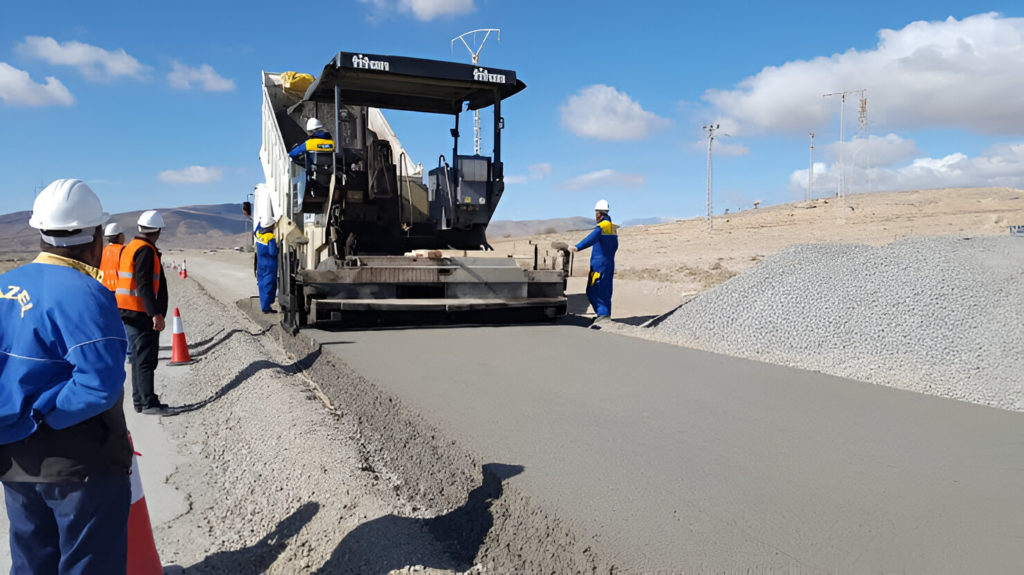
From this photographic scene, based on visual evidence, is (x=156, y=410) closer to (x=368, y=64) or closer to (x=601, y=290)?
(x=368, y=64)

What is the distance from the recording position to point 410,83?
29.5ft

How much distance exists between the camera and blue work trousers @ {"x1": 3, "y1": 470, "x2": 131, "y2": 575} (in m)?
2.00

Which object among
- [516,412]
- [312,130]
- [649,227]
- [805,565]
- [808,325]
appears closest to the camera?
[805,565]

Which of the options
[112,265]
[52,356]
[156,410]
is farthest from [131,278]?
[52,356]

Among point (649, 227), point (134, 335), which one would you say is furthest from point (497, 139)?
point (649, 227)

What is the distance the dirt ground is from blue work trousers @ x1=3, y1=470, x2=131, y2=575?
30.7 ft

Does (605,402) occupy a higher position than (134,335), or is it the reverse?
(134,335)

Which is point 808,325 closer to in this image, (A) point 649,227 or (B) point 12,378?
(B) point 12,378

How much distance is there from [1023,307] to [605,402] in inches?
166

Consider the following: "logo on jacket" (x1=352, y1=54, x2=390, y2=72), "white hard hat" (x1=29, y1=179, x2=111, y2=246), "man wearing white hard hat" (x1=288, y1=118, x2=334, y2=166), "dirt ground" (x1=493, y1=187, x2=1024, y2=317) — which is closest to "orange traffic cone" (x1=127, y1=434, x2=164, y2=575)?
"white hard hat" (x1=29, y1=179, x2=111, y2=246)

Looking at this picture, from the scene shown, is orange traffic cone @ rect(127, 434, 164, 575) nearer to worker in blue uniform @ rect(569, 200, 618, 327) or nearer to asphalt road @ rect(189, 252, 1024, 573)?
asphalt road @ rect(189, 252, 1024, 573)

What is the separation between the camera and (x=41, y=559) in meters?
2.08

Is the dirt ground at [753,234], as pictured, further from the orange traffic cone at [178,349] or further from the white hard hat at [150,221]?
the white hard hat at [150,221]

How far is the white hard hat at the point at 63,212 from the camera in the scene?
2111 millimetres
